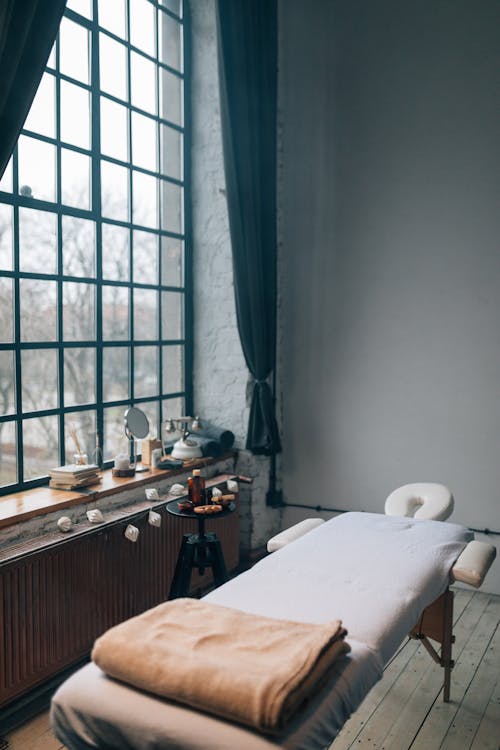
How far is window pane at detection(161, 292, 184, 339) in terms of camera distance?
3.98 m

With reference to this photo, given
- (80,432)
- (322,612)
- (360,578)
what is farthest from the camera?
(80,432)

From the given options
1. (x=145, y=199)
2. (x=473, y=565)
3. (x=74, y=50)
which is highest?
(x=74, y=50)

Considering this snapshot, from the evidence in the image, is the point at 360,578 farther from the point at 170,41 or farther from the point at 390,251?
the point at 170,41

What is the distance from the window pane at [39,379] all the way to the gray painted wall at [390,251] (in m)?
1.60

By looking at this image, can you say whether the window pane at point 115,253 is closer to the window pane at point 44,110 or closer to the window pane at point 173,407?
the window pane at point 44,110

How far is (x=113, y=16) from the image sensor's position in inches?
137

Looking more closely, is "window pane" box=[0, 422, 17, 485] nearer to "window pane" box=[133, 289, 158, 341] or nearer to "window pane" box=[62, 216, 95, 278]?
"window pane" box=[62, 216, 95, 278]

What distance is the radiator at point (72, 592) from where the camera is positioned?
248 cm

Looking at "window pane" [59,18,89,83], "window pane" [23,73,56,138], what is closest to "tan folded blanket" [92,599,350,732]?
"window pane" [23,73,56,138]

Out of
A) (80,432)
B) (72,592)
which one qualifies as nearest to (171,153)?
(80,432)

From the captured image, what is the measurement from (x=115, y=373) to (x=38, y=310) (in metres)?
0.60

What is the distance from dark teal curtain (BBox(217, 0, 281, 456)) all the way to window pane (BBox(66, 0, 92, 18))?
2.43 feet

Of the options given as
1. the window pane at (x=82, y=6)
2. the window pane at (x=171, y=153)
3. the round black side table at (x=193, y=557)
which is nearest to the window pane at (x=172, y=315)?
the window pane at (x=171, y=153)

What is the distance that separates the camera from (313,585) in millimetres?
2072
